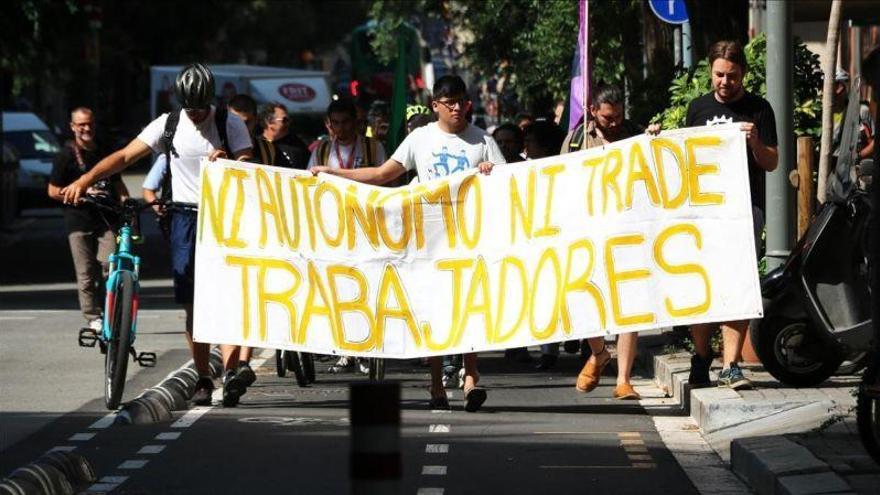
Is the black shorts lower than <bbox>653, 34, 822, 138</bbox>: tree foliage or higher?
lower

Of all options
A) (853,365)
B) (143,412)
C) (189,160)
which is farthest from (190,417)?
(853,365)

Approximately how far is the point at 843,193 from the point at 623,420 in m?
1.76

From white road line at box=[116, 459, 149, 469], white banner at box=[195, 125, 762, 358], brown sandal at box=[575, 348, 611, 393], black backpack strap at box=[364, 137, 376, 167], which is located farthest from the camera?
black backpack strap at box=[364, 137, 376, 167]

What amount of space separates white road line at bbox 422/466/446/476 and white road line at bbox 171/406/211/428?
196cm

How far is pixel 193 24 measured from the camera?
233ft

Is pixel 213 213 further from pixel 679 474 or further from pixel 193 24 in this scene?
pixel 193 24

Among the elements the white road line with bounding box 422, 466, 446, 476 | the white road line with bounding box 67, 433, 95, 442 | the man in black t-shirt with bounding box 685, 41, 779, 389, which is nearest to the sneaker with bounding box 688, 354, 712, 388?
the man in black t-shirt with bounding box 685, 41, 779, 389

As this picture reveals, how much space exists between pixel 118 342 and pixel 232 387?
686 millimetres

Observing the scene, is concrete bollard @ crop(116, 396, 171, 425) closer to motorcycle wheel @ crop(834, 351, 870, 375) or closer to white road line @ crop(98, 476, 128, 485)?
white road line @ crop(98, 476, 128, 485)

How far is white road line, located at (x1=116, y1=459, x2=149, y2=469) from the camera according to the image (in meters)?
9.45

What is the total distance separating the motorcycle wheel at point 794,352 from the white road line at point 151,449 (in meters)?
3.27

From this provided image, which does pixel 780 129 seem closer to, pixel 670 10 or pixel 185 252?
pixel 185 252

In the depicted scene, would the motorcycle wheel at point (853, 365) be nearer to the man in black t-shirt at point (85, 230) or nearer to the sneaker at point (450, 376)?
the sneaker at point (450, 376)

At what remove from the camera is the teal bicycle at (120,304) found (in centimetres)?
1144
